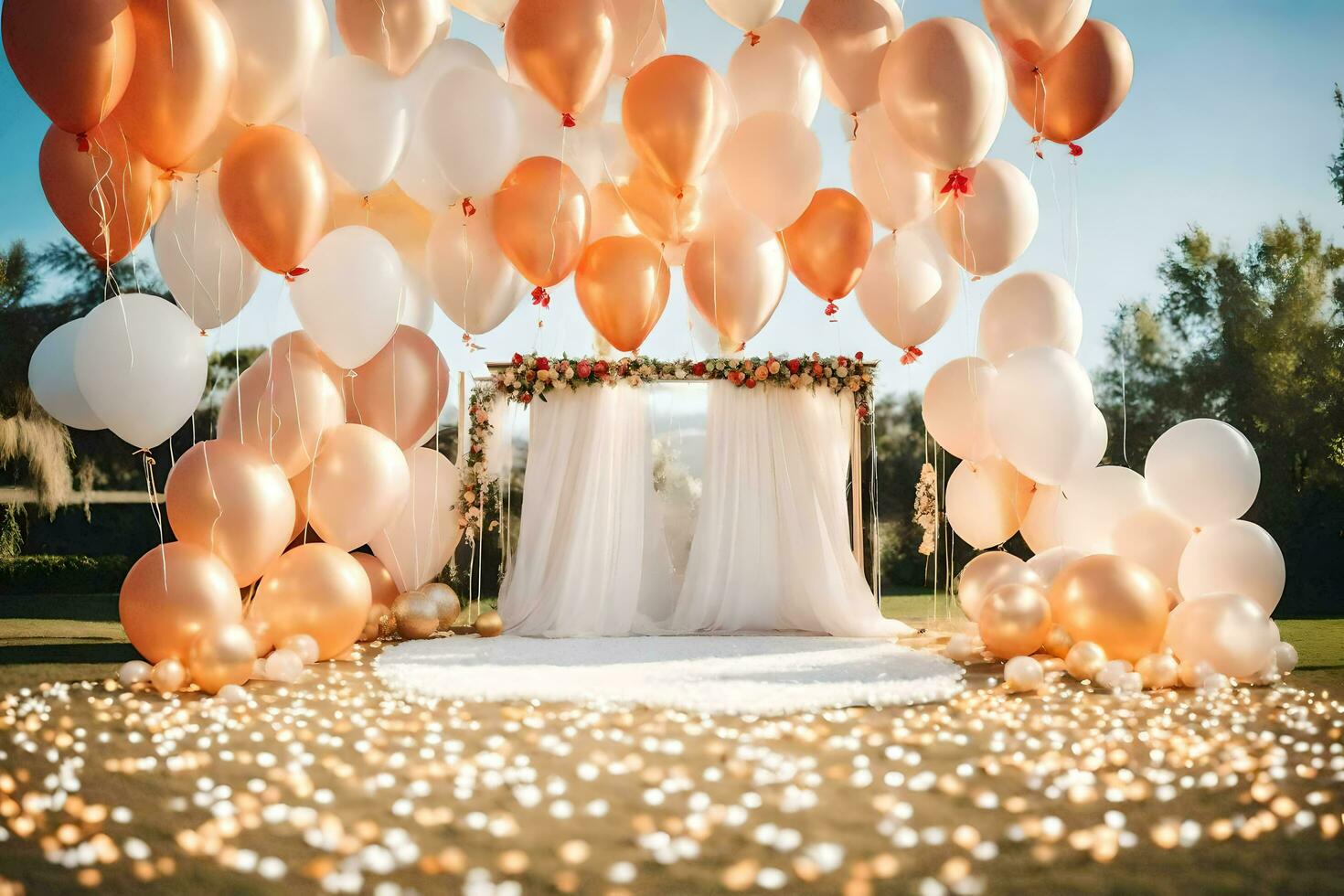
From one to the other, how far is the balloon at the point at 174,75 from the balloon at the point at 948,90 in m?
2.92

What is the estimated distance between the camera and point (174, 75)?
13.0 ft

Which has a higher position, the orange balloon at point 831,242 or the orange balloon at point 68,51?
the orange balloon at point 68,51

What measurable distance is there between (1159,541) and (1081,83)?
2316 mm

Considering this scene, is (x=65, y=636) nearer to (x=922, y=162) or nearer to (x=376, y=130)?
(x=376, y=130)

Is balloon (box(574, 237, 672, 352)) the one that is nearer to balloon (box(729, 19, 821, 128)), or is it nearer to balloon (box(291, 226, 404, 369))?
balloon (box(729, 19, 821, 128))

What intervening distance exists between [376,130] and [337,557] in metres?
2.03

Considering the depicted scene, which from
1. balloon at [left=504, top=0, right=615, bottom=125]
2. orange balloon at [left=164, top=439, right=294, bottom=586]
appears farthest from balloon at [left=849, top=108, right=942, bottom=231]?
orange balloon at [left=164, top=439, right=294, bottom=586]

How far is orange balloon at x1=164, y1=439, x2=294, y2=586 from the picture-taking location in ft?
15.0

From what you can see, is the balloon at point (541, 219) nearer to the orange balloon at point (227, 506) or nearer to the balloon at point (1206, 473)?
the orange balloon at point (227, 506)

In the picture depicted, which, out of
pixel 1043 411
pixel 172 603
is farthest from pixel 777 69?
pixel 172 603

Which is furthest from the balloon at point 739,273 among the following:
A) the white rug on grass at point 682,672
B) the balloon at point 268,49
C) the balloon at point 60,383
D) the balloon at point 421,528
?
the balloon at point 60,383

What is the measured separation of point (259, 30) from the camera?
4.30m

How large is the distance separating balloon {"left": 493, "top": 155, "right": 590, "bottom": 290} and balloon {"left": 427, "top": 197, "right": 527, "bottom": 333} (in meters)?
0.23

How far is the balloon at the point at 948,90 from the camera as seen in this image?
457cm
